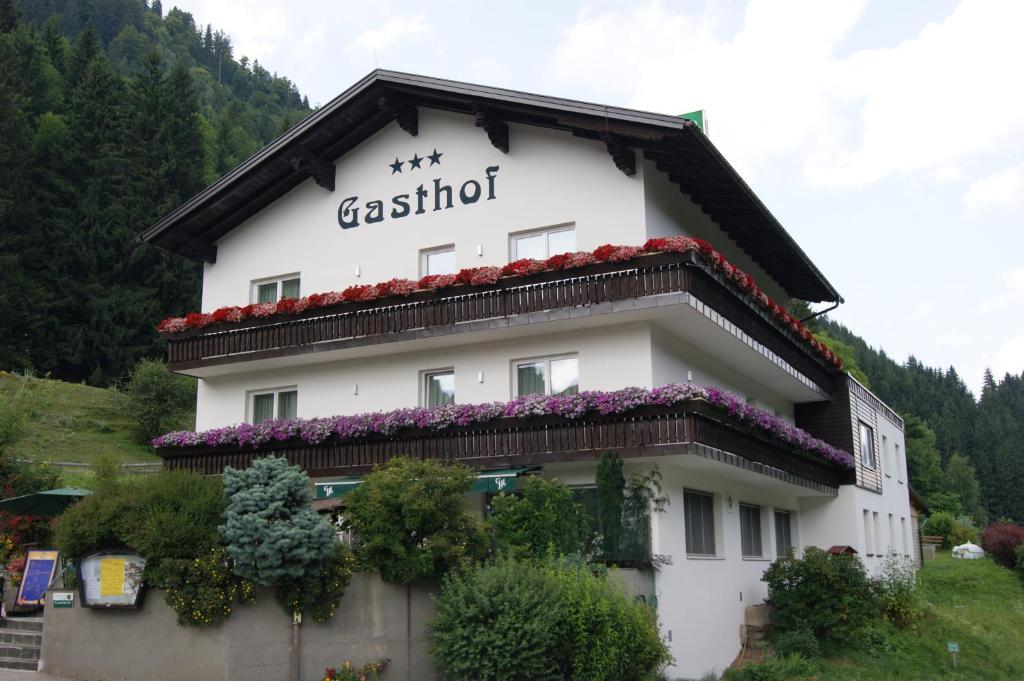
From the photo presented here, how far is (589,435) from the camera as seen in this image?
18.6 metres

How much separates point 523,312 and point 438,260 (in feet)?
13.3

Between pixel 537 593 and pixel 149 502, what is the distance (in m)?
6.14

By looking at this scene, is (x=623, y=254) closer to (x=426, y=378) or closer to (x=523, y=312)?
(x=523, y=312)

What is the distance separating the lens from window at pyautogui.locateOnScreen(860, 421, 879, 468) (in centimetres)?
2969

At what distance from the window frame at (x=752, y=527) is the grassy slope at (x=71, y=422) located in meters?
24.3

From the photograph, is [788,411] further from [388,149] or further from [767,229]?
[388,149]

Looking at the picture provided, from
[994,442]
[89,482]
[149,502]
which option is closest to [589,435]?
[149,502]

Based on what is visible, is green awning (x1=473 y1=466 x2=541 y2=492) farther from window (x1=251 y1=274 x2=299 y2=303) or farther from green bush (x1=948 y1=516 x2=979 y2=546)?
green bush (x1=948 y1=516 x2=979 y2=546)

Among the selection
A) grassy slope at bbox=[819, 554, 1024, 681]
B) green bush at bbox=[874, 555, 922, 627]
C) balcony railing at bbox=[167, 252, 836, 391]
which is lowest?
grassy slope at bbox=[819, 554, 1024, 681]

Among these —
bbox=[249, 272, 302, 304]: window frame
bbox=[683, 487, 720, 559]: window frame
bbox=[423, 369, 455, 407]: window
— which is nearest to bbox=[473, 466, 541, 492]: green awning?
bbox=[423, 369, 455, 407]: window

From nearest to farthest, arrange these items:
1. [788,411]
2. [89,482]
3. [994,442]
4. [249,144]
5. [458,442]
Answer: [458,442] < [788,411] < [89,482] < [249,144] < [994,442]

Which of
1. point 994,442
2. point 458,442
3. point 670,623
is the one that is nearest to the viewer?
point 670,623

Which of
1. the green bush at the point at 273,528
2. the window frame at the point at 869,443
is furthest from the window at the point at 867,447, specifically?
the green bush at the point at 273,528

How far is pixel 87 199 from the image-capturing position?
193ft
